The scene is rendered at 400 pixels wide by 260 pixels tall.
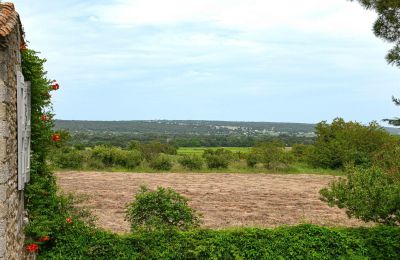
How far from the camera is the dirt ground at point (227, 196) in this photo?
1790 centimetres

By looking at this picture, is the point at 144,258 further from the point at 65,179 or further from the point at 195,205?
the point at 65,179

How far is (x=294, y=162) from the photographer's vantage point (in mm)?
39750

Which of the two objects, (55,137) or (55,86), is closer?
(55,137)

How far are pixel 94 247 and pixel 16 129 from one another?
3023 mm

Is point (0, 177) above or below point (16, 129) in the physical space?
below

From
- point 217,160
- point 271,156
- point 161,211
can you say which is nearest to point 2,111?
point 161,211

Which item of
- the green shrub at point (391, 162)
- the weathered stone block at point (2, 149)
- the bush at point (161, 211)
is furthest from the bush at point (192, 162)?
the weathered stone block at point (2, 149)

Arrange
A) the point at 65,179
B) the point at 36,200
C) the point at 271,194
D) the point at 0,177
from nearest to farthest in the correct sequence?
1. the point at 0,177
2. the point at 36,200
3. the point at 271,194
4. the point at 65,179

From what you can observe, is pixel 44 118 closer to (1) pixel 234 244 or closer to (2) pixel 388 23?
(1) pixel 234 244

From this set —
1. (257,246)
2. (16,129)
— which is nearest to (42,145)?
(16,129)

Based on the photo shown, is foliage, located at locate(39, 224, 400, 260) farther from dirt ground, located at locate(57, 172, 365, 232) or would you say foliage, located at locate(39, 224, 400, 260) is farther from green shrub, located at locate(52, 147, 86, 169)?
green shrub, located at locate(52, 147, 86, 169)

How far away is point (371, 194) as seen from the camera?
10.1 meters

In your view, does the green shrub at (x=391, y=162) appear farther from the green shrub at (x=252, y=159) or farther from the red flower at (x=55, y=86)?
the green shrub at (x=252, y=159)

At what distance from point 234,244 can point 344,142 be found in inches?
1145
